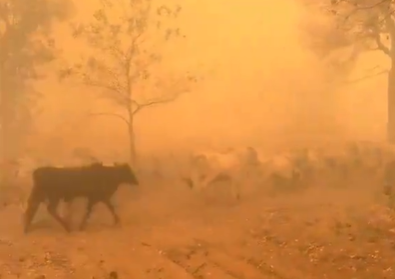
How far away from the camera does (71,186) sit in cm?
983

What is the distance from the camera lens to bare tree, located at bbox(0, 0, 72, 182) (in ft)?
59.1

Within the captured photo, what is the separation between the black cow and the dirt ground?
0.40 metres

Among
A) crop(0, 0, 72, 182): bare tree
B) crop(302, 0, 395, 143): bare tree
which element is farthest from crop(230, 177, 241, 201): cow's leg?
crop(0, 0, 72, 182): bare tree

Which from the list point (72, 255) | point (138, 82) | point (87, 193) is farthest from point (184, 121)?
point (72, 255)

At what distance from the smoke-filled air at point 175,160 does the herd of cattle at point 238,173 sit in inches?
1.4

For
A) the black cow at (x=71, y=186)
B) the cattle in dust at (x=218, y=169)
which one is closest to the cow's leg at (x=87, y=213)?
the black cow at (x=71, y=186)

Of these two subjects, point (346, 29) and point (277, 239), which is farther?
point (346, 29)

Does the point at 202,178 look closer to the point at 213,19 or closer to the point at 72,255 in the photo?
the point at 72,255

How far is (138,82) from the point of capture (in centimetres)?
1595

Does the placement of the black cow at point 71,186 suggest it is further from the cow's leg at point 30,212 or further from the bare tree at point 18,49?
the bare tree at point 18,49

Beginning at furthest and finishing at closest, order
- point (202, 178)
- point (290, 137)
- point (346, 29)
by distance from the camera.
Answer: point (290, 137) < point (346, 29) < point (202, 178)

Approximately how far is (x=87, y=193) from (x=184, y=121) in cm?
1651

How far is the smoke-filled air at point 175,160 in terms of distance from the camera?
829 cm

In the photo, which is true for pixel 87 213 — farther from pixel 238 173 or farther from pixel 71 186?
pixel 238 173
